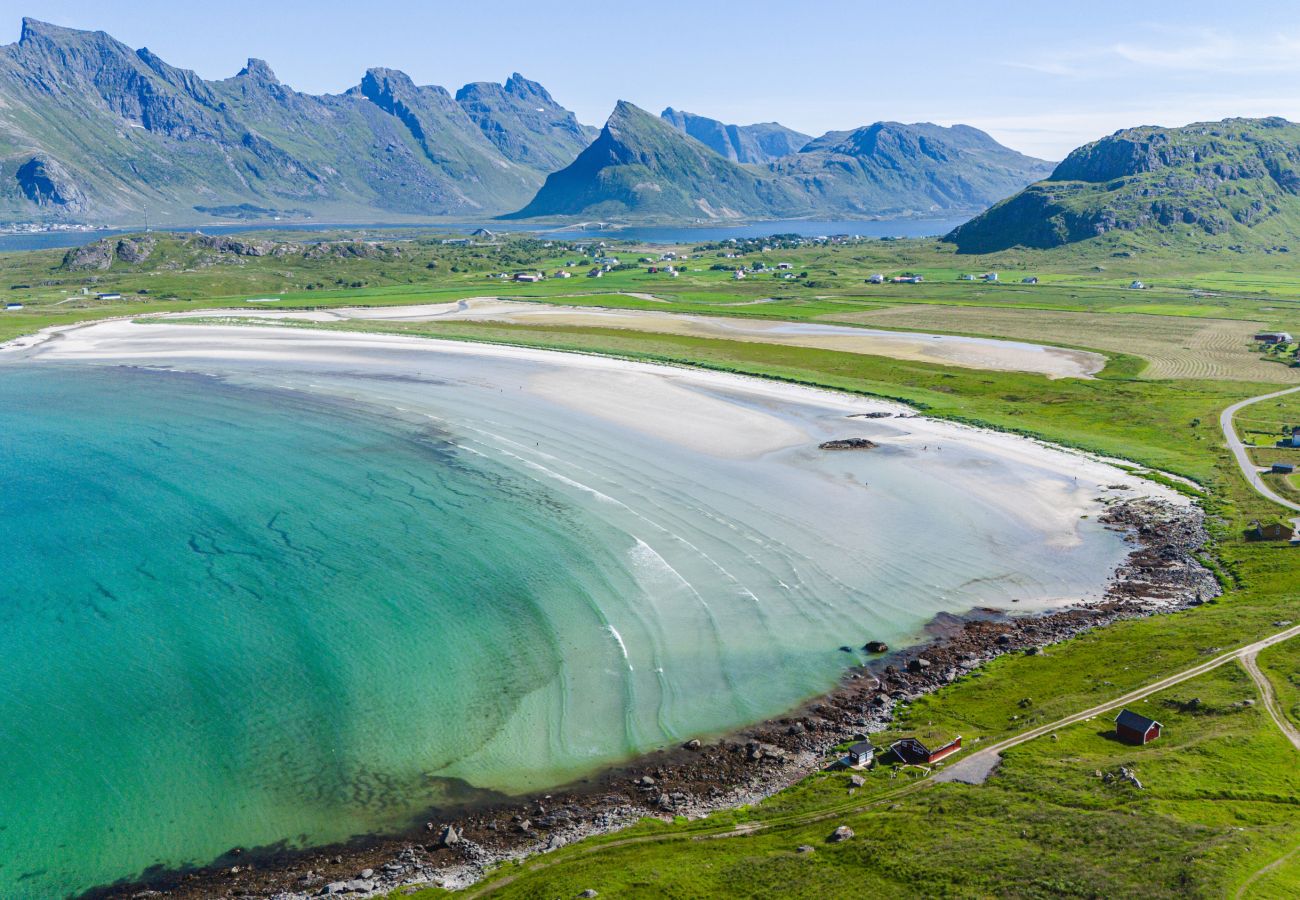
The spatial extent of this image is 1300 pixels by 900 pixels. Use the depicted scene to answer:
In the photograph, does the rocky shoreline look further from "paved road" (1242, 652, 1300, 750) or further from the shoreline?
"paved road" (1242, 652, 1300, 750)

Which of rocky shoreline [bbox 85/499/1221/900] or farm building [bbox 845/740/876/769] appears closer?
rocky shoreline [bbox 85/499/1221/900]

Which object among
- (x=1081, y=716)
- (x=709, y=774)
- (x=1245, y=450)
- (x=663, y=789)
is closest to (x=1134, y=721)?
(x=1081, y=716)

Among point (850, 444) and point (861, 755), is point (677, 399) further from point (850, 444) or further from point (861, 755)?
point (861, 755)

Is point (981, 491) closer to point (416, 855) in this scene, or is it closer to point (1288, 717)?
point (1288, 717)

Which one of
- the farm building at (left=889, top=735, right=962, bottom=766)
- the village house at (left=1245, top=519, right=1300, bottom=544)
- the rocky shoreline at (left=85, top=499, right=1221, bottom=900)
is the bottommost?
the rocky shoreline at (left=85, top=499, right=1221, bottom=900)

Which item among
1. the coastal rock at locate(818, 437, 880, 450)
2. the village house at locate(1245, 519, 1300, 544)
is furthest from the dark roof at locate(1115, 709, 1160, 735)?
the coastal rock at locate(818, 437, 880, 450)

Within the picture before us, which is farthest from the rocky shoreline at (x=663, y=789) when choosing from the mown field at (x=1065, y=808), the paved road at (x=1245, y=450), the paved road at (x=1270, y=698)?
the paved road at (x=1245, y=450)

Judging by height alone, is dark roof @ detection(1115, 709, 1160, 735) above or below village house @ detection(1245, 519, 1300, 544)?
below
